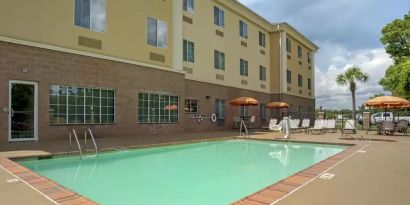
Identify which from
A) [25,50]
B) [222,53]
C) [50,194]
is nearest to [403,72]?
[222,53]

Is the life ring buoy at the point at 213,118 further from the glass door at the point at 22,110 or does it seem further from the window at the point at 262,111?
the glass door at the point at 22,110

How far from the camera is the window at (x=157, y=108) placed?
17031 millimetres

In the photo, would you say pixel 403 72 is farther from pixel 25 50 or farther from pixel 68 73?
pixel 25 50

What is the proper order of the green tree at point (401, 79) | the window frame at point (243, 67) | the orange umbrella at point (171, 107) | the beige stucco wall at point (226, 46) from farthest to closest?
the window frame at point (243, 67) → the green tree at point (401, 79) → the beige stucco wall at point (226, 46) → the orange umbrella at point (171, 107)

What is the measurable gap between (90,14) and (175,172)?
904cm

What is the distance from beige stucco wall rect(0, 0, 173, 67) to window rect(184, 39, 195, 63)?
1871 mm

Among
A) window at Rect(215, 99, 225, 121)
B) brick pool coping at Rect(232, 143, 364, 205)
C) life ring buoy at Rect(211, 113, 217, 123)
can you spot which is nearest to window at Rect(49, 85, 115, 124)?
life ring buoy at Rect(211, 113, 217, 123)

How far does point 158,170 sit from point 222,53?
54.1 ft

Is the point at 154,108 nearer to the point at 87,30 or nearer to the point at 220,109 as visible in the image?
the point at 87,30

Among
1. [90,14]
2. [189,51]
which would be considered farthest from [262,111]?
[90,14]

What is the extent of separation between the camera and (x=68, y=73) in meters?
13.5

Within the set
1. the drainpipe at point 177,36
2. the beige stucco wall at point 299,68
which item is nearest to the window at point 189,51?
the drainpipe at point 177,36

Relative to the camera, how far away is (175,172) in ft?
27.8

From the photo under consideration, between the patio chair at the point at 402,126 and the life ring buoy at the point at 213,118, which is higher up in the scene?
the life ring buoy at the point at 213,118
